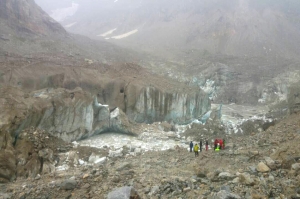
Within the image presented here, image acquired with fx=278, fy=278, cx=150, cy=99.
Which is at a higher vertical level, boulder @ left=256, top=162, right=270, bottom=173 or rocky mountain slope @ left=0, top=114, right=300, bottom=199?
boulder @ left=256, top=162, right=270, bottom=173

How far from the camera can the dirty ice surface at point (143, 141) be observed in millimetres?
13352

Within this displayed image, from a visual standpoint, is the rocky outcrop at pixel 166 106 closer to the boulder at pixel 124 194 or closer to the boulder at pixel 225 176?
the boulder at pixel 225 176

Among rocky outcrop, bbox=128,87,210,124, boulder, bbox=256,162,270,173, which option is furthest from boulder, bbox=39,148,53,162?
rocky outcrop, bbox=128,87,210,124

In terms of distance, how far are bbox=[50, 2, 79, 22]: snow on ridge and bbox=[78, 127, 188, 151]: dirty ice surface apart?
99.2 m

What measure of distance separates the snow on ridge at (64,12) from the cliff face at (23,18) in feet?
228

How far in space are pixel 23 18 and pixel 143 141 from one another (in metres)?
27.9

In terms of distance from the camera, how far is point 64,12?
112312mm

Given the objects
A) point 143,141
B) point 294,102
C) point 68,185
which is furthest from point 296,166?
point 294,102

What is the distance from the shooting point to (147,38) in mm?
70062

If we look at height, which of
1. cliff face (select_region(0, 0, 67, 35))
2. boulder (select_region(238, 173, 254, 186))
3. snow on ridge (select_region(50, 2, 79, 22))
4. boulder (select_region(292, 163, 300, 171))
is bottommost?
boulder (select_region(238, 173, 254, 186))

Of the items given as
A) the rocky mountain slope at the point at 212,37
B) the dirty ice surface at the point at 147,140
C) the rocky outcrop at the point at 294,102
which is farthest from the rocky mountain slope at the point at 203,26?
the dirty ice surface at the point at 147,140

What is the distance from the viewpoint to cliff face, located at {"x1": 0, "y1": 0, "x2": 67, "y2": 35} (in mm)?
31875

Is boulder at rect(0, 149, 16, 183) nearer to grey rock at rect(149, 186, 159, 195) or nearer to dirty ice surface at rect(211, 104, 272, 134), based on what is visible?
grey rock at rect(149, 186, 159, 195)

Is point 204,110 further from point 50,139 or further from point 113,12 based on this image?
point 113,12
